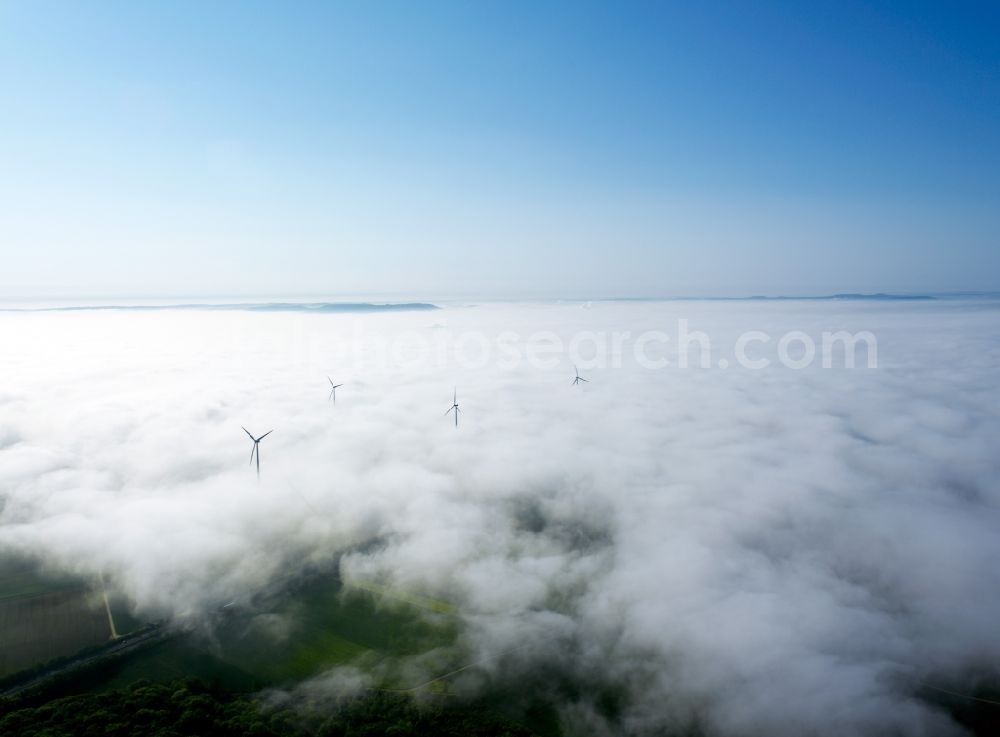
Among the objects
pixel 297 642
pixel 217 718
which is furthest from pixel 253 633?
pixel 217 718

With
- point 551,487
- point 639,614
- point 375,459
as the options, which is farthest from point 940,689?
point 375,459

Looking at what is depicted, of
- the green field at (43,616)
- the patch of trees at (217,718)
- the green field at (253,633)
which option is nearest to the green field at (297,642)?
the green field at (253,633)

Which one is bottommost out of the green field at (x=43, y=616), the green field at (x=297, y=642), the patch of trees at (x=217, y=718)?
the green field at (x=297, y=642)

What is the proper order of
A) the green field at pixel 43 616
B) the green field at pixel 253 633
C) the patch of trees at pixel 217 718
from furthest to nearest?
the green field at pixel 43 616 → the green field at pixel 253 633 → the patch of trees at pixel 217 718

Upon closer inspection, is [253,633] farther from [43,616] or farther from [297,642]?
[43,616]

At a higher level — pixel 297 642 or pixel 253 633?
pixel 297 642

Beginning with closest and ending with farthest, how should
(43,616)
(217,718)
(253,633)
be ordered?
1. (217,718)
2. (43,616)
3. (253,633)

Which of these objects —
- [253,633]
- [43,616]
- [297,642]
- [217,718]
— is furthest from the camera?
[253,633]

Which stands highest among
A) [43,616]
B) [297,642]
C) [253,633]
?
[43,616]

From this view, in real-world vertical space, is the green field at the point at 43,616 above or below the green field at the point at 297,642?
above

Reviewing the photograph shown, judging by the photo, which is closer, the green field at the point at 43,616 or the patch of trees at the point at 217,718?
the patch of trees at the point at 217,718

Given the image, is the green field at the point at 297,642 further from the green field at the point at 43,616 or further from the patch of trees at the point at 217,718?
the green field at the point at 43,616

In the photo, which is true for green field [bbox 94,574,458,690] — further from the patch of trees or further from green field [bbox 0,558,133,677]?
green field [bbox 0,558,133,677]
